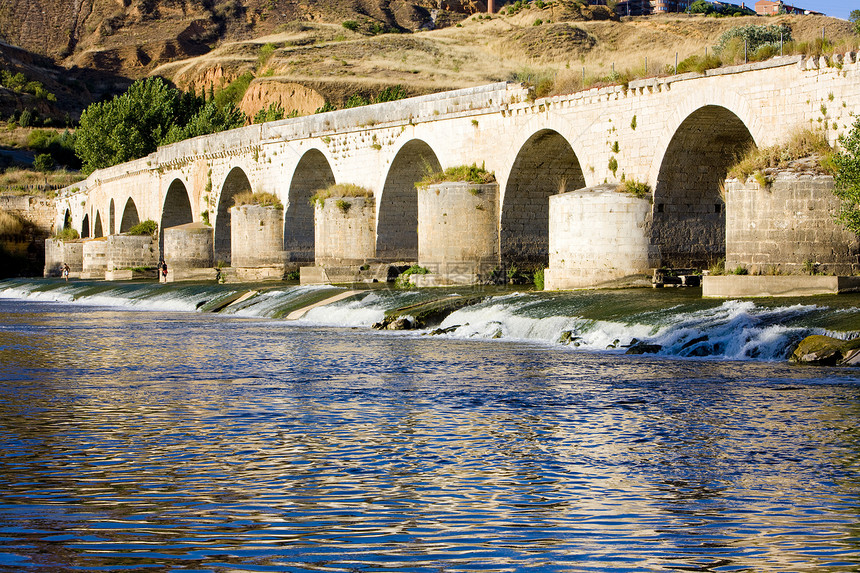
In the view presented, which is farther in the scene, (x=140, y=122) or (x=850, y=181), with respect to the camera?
(x=140, y=122)

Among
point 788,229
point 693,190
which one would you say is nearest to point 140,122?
point 693,190

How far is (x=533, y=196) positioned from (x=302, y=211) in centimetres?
1122

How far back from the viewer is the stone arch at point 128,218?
50.1m

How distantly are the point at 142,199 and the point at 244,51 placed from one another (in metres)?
46.3

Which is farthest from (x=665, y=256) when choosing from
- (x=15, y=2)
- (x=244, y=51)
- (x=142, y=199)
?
(x=15, y=2)

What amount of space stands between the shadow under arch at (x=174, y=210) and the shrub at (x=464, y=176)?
20.9m

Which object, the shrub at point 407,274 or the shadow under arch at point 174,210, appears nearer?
the shrub at point 407,274

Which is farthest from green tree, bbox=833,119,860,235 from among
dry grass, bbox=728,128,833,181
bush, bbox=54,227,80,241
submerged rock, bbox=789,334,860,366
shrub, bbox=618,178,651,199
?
bush, bbox=54,227,80,241

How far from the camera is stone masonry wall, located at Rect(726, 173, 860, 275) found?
15.1m

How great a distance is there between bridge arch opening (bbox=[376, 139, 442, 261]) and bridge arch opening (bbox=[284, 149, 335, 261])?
4.92m

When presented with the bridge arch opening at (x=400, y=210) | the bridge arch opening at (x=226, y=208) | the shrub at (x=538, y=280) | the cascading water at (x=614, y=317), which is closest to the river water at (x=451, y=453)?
the cascading water at (x=614, y=317)

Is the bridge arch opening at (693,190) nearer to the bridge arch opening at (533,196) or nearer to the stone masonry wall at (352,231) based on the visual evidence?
the bridge arch opening at (533,196)

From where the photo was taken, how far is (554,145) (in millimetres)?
23375

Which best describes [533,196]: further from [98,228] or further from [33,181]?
[33,181]
